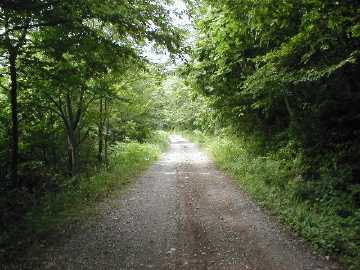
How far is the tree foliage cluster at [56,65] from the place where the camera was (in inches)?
260

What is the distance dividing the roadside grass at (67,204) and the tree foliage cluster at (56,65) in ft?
1.83

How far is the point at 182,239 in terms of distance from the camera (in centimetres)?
687

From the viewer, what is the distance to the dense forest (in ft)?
21.9

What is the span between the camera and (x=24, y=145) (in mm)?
11250

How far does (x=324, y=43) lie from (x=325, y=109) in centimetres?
312

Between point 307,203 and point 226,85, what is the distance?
874cm

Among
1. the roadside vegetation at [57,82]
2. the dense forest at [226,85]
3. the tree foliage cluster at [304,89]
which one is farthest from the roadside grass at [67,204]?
the tree foliage cluster at [304,89]

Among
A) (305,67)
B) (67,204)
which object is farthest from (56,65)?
(305,67)

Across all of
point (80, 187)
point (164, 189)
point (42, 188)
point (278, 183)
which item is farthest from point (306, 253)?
point (42, 188)

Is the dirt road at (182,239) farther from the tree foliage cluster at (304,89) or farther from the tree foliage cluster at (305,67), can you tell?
the tree foliage cluster at (305,67)

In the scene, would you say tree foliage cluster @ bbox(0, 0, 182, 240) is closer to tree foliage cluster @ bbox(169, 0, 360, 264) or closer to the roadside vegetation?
the roadside vegetation

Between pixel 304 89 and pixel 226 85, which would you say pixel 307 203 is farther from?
pixel 226 85

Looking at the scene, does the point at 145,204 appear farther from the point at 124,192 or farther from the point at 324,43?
the point at 324,43

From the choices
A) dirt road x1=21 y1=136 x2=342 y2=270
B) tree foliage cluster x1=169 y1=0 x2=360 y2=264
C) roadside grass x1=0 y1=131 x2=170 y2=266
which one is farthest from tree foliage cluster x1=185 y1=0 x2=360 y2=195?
roadside grass x1=0 y1=131 x2=170 y2=266
